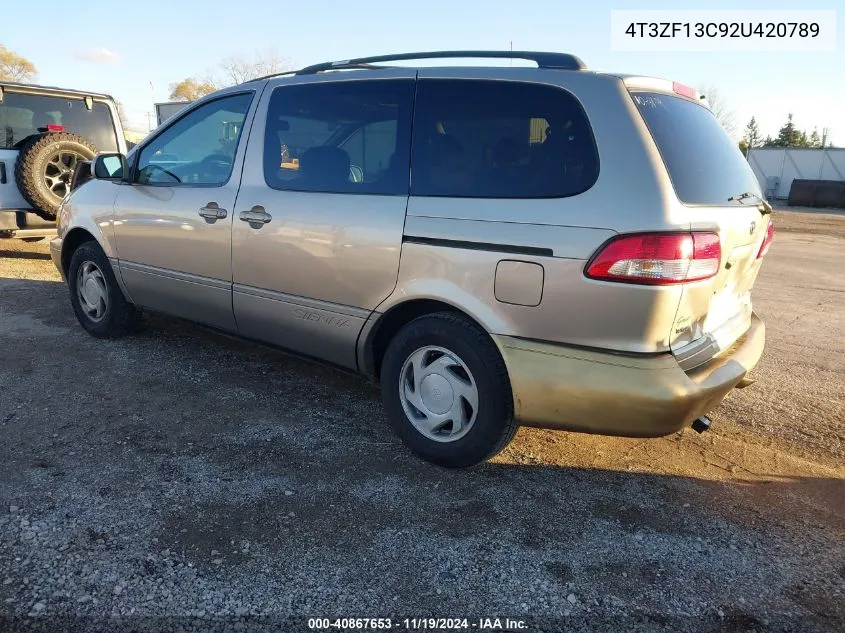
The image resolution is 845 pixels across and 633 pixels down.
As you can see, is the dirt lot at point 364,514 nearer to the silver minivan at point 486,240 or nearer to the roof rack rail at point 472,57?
the silver minivan at point 486,240

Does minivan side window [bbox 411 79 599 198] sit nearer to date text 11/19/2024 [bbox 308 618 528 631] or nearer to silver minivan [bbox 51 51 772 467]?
silver minivan [bbox 51 51 772 467]

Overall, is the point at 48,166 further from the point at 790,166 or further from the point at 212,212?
the point at 790,166

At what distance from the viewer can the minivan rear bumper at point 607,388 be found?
8.29 ft

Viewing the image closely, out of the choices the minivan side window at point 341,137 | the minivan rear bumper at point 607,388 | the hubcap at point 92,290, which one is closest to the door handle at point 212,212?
the minivan side window at point 341,137

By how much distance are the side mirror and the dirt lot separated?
4.42 ft

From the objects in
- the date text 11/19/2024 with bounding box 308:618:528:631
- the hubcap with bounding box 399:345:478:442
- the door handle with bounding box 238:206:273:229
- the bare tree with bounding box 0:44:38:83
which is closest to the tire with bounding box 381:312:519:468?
the hubcap with bounding box 399:345:478:442

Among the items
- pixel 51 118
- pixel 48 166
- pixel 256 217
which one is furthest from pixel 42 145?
pixel 256 217

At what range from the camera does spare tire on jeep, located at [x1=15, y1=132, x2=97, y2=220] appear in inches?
263

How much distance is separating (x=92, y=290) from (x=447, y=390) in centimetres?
331

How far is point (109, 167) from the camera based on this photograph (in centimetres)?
457

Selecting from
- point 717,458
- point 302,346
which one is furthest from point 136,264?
point 717,458

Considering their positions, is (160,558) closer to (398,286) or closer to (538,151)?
(398,286)

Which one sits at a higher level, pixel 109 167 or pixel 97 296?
pixel 109 167

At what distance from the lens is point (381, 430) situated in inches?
139
